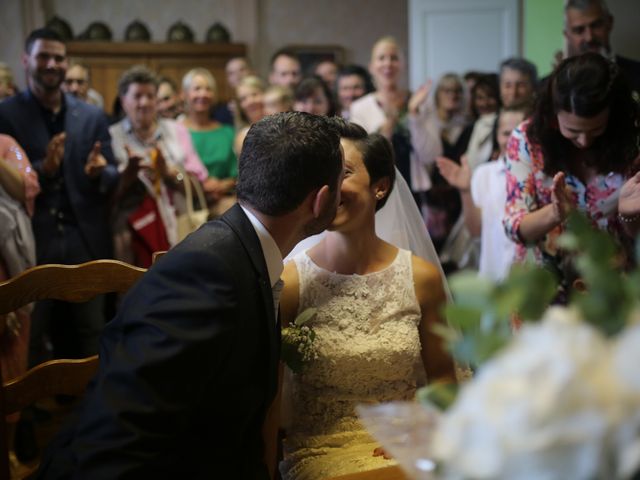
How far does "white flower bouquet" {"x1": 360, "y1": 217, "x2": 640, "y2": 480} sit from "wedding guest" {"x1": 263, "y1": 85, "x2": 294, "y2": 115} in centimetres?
333

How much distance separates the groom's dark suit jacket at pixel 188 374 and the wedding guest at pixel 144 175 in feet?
7.12

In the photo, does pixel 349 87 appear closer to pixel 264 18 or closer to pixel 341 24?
pixel 264 18

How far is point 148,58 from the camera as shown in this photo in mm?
7797

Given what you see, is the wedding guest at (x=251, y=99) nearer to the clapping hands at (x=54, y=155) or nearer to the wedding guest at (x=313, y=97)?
the wedding guest at (x=313, y=97)

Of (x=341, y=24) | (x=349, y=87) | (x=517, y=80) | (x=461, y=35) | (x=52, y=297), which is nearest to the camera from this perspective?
(x=52, y=297)

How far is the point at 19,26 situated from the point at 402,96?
4.81 m

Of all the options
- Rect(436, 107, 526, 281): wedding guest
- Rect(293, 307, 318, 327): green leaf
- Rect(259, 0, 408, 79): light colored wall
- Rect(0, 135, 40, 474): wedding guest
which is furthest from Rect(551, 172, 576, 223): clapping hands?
Rect(259, 0, 408, 79): light colored wall

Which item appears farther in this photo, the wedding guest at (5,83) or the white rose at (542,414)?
the wedding guest at (5,83)

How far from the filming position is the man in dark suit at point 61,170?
320 cm

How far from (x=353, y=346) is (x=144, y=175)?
6.64ft

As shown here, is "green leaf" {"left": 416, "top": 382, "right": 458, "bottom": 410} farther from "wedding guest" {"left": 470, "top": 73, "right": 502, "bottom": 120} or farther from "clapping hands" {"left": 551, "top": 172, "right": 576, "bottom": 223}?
"wedding guest" {"left": 470, "top": 73, "right": 502, "bottom": 120}

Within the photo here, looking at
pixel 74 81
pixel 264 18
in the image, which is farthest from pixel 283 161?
pixel 264 18

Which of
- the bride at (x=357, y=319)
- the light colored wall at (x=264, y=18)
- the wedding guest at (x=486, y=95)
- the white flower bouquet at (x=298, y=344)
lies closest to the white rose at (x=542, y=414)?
the white flower bouquet at (x=298, y=344)

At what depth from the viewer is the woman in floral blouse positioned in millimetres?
2115
